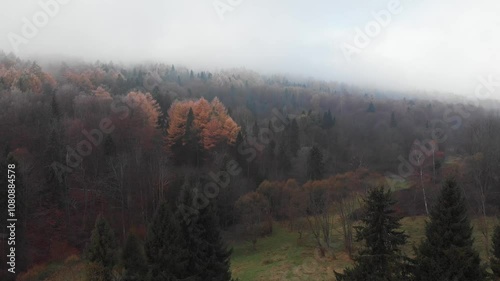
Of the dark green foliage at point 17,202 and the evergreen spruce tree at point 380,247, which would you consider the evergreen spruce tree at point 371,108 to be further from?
the evergreen spruce tree at point 380,247

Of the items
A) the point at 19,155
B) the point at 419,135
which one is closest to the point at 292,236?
the point at 19,155

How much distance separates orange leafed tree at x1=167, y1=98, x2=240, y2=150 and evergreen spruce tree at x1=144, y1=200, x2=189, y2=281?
40.1 meters

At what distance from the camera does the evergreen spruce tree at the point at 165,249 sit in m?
18.9

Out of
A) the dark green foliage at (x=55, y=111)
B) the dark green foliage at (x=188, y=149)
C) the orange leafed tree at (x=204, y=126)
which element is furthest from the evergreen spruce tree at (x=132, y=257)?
the dark green foliage at (x=55, y=111)

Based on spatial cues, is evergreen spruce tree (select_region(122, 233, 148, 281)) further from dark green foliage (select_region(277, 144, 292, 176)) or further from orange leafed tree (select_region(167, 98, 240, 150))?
dark green foliage (select_region(277, 144, 292, 176))

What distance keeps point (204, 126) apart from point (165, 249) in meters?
43.8

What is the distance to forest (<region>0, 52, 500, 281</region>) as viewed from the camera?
16.8 metres

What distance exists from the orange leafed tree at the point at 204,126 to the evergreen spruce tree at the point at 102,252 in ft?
109

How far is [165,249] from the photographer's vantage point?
1909 cm

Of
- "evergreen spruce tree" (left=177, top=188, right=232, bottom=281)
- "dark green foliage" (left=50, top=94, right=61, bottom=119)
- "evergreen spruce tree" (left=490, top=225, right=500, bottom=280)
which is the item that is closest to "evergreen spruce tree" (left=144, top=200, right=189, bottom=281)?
"evergreen spruce tree" (left=177, top=188, right=232, bottom=281)

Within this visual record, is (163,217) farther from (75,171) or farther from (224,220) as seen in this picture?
(75,171)

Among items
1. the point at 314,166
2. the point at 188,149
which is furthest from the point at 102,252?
the point at 314,166

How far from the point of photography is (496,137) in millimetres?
60594

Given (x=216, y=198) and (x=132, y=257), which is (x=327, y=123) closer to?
(x=216, y=198)
